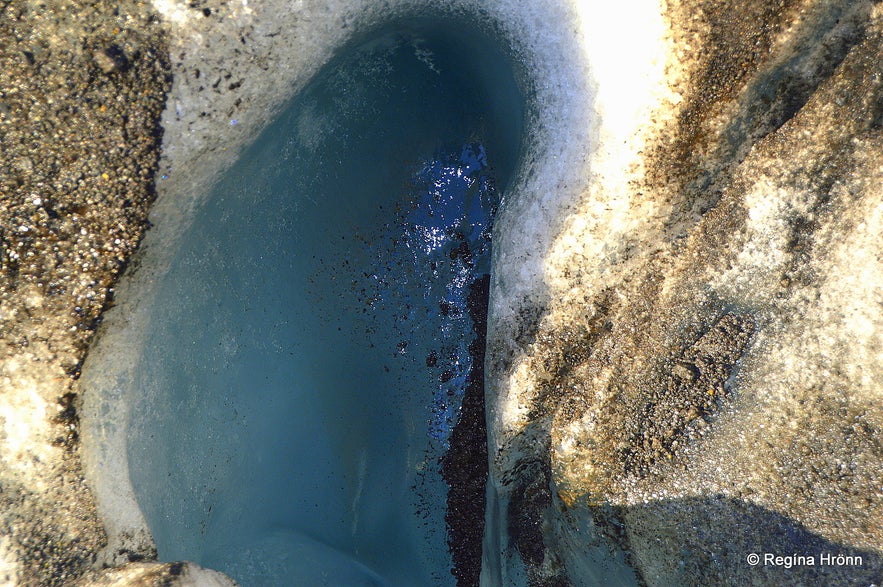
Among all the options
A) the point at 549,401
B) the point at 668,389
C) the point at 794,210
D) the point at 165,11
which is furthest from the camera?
the point at 549,401

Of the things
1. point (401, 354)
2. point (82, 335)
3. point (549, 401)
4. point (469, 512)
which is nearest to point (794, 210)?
point (549, 401)

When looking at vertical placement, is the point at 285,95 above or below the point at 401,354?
above

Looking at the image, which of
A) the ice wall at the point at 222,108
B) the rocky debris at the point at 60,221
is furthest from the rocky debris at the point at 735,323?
the rocky debris at the point at 60,221

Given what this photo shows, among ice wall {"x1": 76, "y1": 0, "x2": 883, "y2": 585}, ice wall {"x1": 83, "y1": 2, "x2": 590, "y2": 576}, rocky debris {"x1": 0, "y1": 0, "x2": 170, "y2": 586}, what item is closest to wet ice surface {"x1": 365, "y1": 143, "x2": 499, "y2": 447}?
ice wall {"x1": 76, "y1": 0, "x2": 883, "y2": 585}

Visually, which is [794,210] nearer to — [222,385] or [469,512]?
[469,512]

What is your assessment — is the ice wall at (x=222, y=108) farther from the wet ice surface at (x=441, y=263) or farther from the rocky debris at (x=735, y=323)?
the wet ice surface at (x=441, y=263)

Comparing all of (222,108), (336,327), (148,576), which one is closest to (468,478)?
(336,327)
